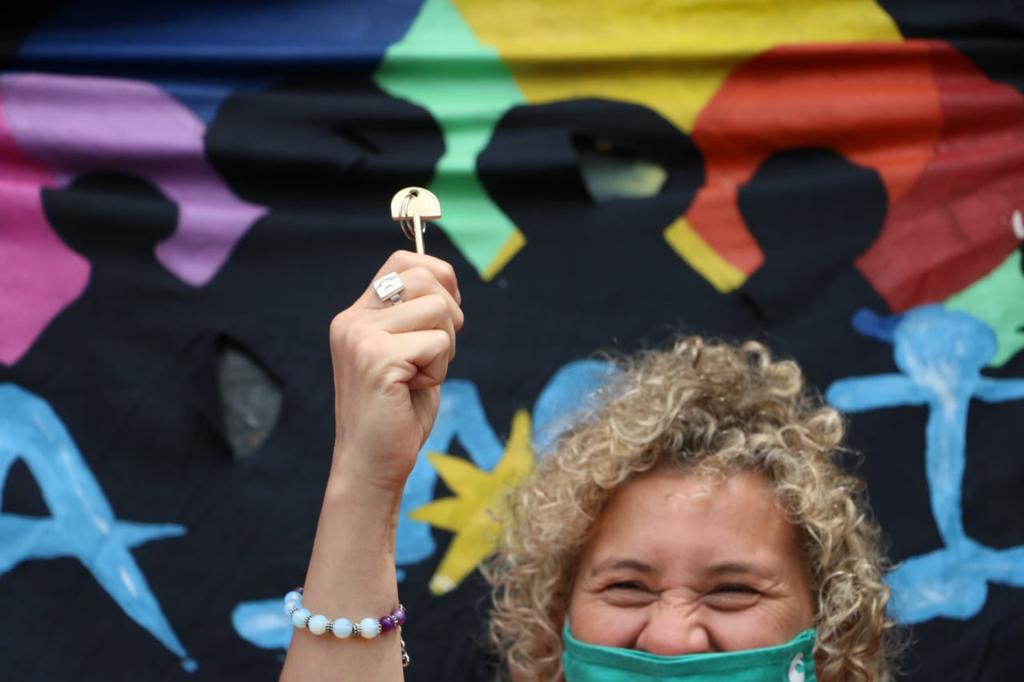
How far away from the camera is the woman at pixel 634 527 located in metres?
1.47

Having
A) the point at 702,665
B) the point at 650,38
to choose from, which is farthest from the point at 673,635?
the point at 650,38

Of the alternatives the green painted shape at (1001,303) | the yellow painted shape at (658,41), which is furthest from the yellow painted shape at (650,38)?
the green painted shape at (1001,303)

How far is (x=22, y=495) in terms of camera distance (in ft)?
7.09

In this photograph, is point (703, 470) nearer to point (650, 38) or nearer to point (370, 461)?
point (370, 461)

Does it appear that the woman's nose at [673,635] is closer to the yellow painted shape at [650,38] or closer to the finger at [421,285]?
the finger at [421,285]

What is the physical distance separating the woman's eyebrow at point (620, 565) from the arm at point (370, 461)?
0.40 m

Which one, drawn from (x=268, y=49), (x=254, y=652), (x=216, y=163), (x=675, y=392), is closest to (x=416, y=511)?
(x=254, y=652)

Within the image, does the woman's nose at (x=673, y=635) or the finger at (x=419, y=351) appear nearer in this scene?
the finger at (x=419, y=351)

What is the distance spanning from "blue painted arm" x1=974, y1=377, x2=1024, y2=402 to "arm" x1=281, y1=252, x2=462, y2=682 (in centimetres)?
128

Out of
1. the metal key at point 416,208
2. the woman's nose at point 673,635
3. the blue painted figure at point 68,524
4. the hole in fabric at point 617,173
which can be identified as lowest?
the blue painted figure at point 68,524

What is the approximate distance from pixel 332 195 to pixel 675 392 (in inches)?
31.1

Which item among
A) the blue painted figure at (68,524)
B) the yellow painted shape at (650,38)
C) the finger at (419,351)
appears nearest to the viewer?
the finger at (419,351)

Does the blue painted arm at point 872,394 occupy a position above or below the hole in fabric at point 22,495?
above

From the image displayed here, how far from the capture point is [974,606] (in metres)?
2.27
